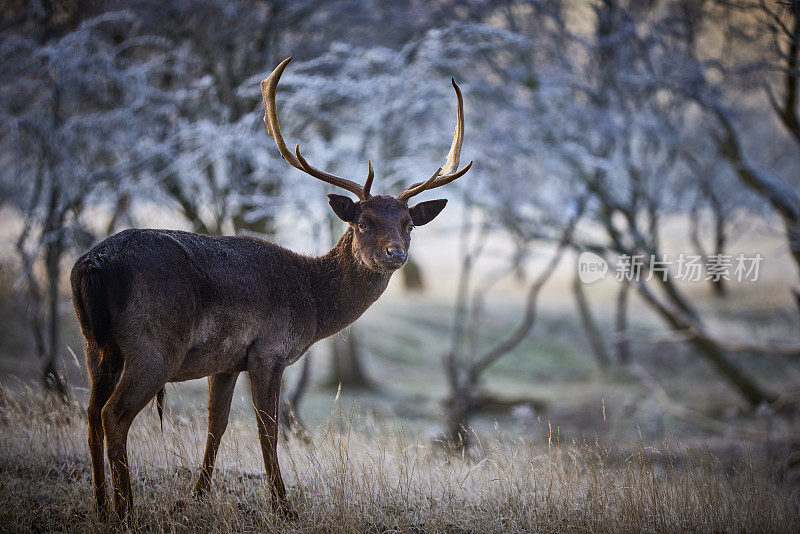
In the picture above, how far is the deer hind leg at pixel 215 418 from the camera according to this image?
4617 millimetres

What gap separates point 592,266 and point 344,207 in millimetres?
8954

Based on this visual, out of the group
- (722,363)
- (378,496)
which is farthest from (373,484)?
(722,363)

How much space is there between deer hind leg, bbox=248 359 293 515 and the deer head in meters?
0.98

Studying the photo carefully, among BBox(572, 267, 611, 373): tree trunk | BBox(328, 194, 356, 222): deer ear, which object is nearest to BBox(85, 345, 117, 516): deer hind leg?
BBox(328, 194, 356, 222): deer ear

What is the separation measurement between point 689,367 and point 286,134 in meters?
12.3

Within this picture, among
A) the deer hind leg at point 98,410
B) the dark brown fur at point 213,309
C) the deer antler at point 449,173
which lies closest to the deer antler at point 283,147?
the dark brown fur at point 213,309

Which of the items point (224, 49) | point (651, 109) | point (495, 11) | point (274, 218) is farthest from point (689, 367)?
point (224, 49)

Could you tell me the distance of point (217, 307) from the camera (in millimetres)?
4363

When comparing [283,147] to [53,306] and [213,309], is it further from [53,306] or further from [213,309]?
[53,306]

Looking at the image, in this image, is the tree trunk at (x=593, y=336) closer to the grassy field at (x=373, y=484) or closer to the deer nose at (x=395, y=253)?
the grassy field at (x=373, y=484)

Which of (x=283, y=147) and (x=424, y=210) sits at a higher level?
(x=283, y=147)

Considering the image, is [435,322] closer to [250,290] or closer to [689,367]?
[689,367]

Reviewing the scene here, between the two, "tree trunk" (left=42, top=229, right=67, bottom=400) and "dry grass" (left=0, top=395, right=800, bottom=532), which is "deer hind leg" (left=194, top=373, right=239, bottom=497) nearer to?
"dry grass" (left=0, top=395, right=800, bottom=532)

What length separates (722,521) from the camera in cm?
467
